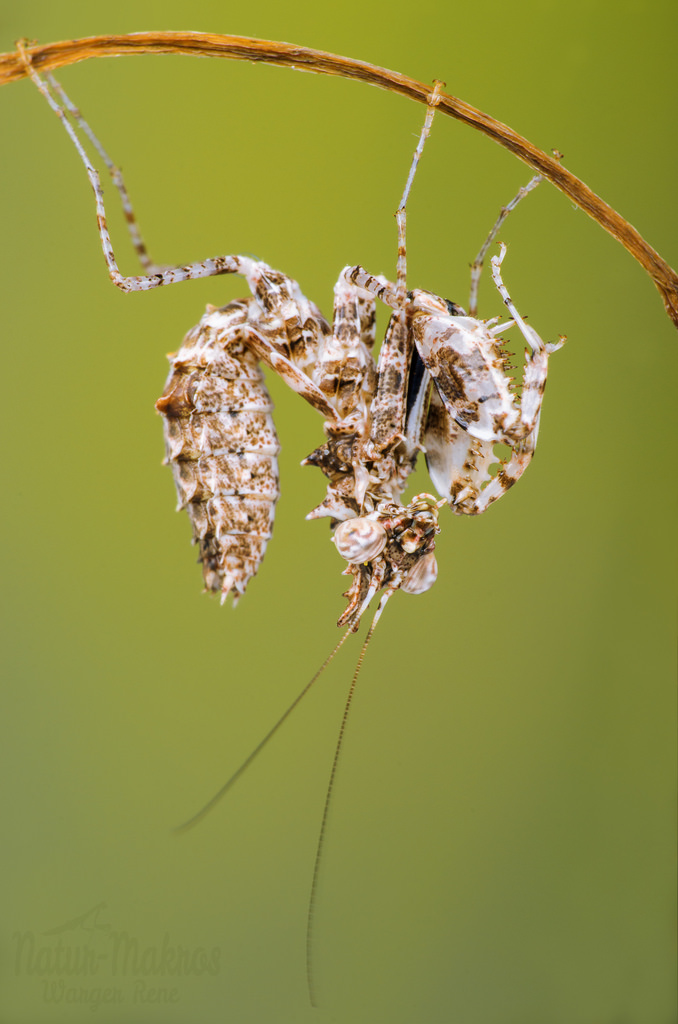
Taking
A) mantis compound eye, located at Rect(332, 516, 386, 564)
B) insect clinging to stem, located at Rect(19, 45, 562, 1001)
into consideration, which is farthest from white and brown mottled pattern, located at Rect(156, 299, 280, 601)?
mantis compound eye, located at Rect(332, 516, 386, 564)

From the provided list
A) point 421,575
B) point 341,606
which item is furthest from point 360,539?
point 341,606

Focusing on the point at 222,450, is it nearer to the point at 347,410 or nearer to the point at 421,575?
the point at 347,410

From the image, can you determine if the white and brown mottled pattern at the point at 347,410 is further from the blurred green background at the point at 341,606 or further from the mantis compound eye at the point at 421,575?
the blurred green background at the point at 341,606

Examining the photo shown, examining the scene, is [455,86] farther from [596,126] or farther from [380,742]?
[380,742]

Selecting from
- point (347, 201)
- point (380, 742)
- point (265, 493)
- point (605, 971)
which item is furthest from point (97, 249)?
point (605, 971)

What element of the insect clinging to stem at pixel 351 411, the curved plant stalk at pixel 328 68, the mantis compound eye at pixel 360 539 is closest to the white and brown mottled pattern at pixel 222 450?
the insect clinging to stem at pixel 351 411

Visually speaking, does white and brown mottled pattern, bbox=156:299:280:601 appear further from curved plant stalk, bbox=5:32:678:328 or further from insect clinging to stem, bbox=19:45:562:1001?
curved plant stalk, bbox=5:32:678:328
